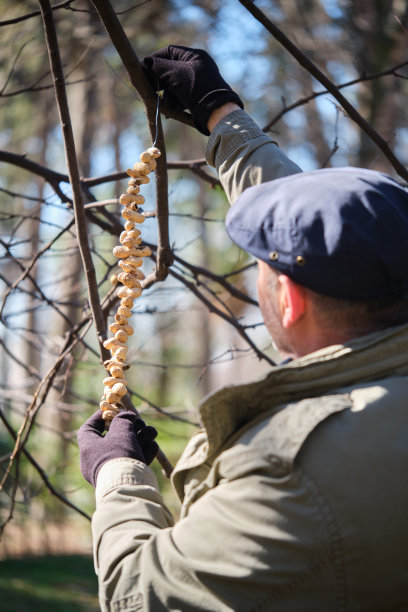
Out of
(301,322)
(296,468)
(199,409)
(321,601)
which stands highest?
(301,322)

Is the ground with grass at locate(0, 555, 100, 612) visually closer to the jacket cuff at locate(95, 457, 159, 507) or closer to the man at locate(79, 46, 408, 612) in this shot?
the jacket cuff at locate(95, 457, 159, 507)

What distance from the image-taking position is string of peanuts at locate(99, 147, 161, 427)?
167 cm

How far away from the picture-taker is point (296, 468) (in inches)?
42.3

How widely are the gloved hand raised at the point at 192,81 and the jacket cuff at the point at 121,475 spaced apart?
92 centimetres

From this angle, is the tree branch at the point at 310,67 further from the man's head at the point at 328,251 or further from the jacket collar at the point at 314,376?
the jacket collar at the point at 314,376

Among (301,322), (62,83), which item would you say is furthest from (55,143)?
(301,322)

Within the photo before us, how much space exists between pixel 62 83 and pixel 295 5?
654 centimetres

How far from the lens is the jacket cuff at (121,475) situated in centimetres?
131

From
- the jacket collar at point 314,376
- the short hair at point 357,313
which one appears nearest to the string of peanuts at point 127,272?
the jacket collar at point 314,376

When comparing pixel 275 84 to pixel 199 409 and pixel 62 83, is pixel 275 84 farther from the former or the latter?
pixel 199 409

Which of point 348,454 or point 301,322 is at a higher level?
point 301,322

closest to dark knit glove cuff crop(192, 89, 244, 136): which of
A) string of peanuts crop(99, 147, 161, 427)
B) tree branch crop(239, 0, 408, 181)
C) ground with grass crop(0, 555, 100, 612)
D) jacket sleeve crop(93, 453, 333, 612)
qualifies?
string of peanuts crop(99, 147, 161, 427)

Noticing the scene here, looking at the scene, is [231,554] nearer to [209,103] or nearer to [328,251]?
[328,251]

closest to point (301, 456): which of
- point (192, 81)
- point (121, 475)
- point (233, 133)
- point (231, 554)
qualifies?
point (231, 554)
